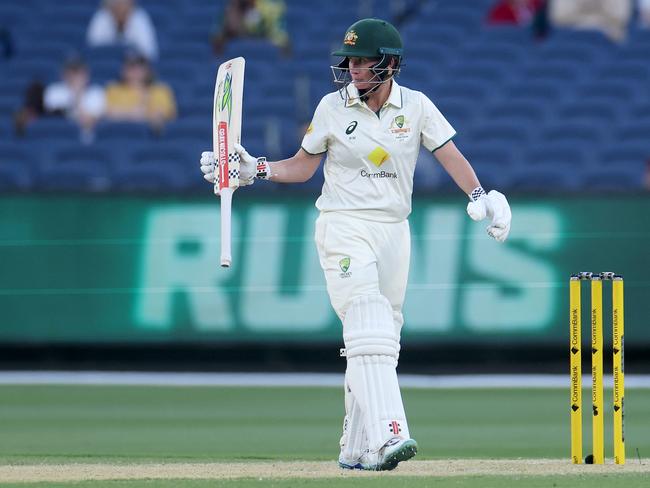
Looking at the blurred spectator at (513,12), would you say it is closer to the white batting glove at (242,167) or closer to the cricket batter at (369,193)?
the cricket batter at (369,193)

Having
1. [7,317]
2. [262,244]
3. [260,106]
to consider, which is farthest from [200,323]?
[260,106]

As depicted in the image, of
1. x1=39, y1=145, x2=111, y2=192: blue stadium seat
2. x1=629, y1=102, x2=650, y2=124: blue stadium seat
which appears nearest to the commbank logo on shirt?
x1=39, y1=145, x2=111, y2=192: blue stadium seat

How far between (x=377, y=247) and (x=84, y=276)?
18.8ft

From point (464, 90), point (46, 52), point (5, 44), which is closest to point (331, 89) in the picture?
point (464, 90)

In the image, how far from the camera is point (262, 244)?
38.9ft

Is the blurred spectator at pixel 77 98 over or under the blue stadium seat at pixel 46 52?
under

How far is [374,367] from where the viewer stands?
6383mm

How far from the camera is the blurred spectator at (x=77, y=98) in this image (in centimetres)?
1395

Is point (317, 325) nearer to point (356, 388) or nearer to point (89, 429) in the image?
point (89, 429)

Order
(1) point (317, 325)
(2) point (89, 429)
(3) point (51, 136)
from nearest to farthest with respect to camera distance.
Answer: (2) point (89, 429)
(1) point (317, 325)
(3) point (51, 136)

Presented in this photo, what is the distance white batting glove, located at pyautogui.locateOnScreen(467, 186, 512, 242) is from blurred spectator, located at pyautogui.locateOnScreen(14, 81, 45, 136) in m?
8.41

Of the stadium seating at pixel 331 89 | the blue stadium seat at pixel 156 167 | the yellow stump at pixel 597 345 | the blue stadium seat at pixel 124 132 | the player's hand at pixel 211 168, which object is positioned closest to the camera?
the yellow stump at pixel 597 345

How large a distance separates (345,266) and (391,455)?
0.86 m

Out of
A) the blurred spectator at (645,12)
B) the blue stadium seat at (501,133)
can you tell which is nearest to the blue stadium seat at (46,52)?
the blue stadium seat at (501,133)
